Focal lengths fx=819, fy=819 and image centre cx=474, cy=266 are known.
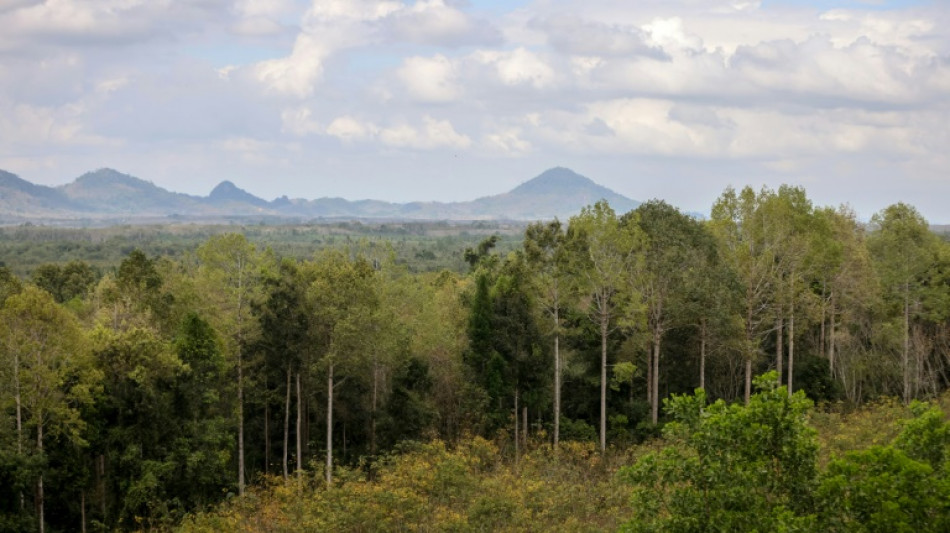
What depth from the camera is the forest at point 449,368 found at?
25125 millimetres

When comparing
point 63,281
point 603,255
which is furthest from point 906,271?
point 63,281

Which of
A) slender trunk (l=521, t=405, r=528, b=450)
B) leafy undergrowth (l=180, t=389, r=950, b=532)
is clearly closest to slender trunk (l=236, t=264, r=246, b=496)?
leafy undergrowth (l=180, t=389, r=950, b=532)

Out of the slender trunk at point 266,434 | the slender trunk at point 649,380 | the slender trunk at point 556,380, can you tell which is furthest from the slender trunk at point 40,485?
the slender trunk at point 649,380

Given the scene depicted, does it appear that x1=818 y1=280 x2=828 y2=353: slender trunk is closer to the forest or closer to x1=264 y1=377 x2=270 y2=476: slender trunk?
the forest

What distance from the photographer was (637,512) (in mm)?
14016

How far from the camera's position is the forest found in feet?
82.4

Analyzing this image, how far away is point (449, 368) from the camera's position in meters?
35.6

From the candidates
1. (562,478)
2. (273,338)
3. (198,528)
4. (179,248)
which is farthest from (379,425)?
(179,248)

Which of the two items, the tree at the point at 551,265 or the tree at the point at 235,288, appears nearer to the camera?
the tree at the point at 235,288

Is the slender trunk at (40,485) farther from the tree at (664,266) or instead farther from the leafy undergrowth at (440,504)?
the tree at (664,266)

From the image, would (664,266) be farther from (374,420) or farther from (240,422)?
(240,422)

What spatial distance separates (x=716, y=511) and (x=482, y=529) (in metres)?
8.82

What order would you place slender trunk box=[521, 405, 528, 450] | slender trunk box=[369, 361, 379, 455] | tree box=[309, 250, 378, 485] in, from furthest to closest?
slender trunk box=[521, 405, 528, 450]
slender trunk box=[369, 361, 379, 455]
tree box=[309, 250, 378, 485]

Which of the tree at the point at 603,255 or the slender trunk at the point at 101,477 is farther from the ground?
the tree at the point at 603,255
